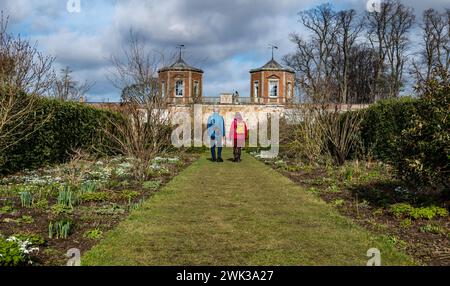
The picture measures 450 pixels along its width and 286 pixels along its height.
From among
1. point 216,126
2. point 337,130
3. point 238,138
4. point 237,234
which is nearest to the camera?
point 237,234

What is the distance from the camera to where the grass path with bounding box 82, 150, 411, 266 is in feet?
16.0

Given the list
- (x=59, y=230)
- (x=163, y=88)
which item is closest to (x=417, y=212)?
(x=59, y=230)

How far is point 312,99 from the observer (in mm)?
16422

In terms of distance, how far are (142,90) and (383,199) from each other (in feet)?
26.8

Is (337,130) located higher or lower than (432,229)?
higher

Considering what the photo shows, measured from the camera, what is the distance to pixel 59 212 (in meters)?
7.27

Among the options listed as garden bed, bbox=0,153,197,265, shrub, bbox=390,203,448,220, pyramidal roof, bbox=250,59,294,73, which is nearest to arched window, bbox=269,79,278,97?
pyramidal roof, bbox=250,59,294,73

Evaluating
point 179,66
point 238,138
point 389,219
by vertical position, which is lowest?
point 389,219

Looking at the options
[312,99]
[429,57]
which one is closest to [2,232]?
[312,99]

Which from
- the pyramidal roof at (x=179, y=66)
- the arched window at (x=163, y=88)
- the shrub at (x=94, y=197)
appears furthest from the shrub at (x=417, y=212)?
the pyramidal roof at (x=179, y=66)

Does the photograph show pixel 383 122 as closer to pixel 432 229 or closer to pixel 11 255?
pixel 432 229

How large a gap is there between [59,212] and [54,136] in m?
9.36

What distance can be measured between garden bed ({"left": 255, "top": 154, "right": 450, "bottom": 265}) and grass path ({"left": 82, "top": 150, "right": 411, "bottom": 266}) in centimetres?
30
